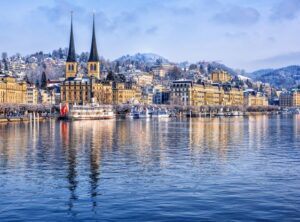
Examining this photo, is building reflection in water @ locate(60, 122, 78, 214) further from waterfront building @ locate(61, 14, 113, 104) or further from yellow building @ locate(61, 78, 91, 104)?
yellow building @ locate(61, 78, 91, 104)

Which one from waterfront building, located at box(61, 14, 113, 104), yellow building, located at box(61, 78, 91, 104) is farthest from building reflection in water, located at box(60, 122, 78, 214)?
yellow building, located at box(61, 78, 91, 104)

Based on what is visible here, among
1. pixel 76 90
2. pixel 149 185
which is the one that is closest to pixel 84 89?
pixel 76 90

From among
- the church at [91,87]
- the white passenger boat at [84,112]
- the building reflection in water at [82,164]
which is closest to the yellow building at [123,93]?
the church at [91,87]

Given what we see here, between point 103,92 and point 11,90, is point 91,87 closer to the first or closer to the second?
point 103,92

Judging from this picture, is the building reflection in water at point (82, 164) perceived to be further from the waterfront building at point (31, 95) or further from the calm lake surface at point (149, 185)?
the waterfront building at point (31, 95)

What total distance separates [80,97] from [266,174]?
12688cm

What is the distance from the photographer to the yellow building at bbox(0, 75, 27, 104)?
405 feet

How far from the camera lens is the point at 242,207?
18156mm

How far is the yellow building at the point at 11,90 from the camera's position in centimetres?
12350

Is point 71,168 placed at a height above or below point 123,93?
below

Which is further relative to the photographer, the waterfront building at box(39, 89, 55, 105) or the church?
the waterfront building at box(39, 89, 55, 105)

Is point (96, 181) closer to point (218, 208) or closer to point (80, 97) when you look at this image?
point (218, 208)

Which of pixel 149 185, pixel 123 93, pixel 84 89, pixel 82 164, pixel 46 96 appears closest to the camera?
pixel 149 185

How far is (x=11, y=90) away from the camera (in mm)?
129875
